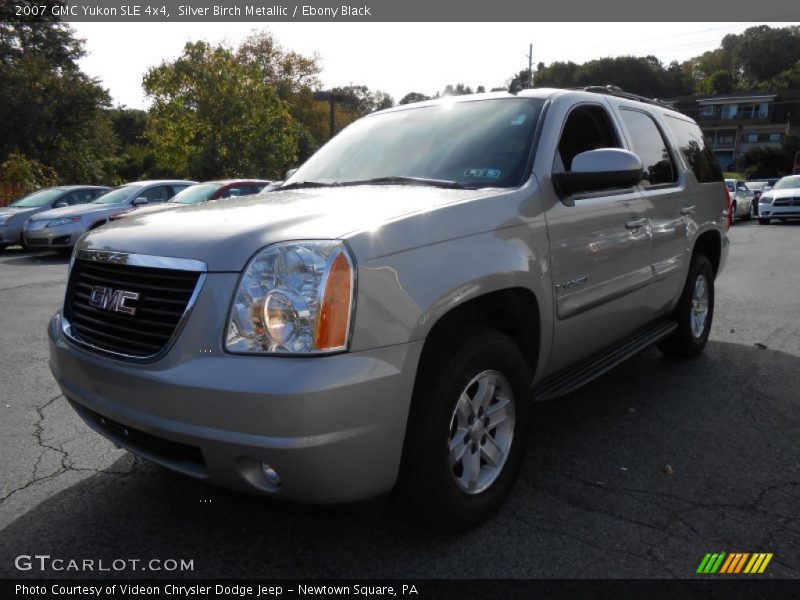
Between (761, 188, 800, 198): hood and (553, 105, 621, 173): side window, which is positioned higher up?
(553, 105, 621, 173): side window

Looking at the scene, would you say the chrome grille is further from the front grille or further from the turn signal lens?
the turn signal lens

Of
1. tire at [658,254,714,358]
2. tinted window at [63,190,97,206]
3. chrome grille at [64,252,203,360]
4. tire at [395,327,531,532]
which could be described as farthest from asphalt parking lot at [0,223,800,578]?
tinted window at [63,190,97,206]

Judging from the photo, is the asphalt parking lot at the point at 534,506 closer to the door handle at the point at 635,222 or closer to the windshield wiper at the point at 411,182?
the door handle at the point at 635,222

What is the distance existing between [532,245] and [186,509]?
6.18ft

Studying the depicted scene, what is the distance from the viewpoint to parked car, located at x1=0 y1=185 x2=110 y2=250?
1312cm

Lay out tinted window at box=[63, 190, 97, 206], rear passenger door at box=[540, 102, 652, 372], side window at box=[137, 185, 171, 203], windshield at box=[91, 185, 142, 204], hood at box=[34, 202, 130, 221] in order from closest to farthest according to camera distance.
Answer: rear passenger door at box=[540, 102, 652, 372] < hood at box=[34, 202, 130, 221] < windshield at box=[91, 185, 142, 204] < side window at box=[137, 185, 171, 203] < tinted window at box=[63, 190, 97, 206]

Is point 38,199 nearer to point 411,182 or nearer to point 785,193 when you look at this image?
point 411,182

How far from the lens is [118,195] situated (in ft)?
44.7

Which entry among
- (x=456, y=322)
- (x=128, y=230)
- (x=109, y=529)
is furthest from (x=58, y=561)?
(x=456, y=322)

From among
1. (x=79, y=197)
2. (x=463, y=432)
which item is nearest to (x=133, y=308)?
(x=463, y=432)

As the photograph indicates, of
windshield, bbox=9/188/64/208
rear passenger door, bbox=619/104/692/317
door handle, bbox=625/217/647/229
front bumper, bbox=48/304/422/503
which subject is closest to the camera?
front bumper, bbox=48/304/422/503

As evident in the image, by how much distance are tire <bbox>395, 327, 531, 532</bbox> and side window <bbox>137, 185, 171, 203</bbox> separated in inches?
491

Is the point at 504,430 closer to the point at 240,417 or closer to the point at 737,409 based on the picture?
the point at 240,417

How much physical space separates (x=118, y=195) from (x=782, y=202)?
19098mm
